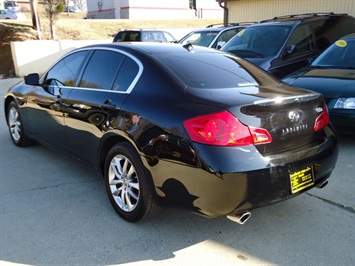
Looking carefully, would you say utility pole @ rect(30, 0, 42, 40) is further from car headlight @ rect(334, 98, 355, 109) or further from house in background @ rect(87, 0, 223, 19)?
house in background @ rect(87, 0, 223, 19)

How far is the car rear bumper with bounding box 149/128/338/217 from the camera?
8.57 feet

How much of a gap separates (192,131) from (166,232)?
1034 mm

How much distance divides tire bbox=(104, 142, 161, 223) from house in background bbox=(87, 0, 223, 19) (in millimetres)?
39043

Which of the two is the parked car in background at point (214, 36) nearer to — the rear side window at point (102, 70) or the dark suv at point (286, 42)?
the dark suv at point (286, 42)

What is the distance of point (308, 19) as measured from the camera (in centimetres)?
798

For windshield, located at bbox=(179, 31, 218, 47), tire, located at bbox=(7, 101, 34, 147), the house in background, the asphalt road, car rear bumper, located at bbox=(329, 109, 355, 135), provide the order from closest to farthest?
the asphalt road, car rear bumper, located at bbox=(329, 109, 355, 135), tire, located at bbox=(7, 101, 34, 147), windshield, located at bbox=(179, 31, 218, 47), the house in background

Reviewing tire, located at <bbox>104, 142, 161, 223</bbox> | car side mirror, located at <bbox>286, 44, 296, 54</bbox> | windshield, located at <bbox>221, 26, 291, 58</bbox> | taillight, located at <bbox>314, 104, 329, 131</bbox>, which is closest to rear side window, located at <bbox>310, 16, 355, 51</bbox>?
windshield, located at <bbox>221, 26, 291, 58</bbox>

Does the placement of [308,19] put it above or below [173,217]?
above

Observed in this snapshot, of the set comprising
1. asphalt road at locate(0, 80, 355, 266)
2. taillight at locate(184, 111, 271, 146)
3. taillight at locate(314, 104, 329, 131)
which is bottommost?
asphalt road at locate(0, 80, 355, 266)

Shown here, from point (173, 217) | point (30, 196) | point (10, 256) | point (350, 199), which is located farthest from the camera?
point (30, 196)

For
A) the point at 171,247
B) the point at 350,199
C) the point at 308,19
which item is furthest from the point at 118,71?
the point at 308,19

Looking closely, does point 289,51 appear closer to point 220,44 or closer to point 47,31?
point 220,44

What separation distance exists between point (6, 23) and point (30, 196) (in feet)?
60.7

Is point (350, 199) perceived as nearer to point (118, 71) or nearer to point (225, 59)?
point (225, 59)
